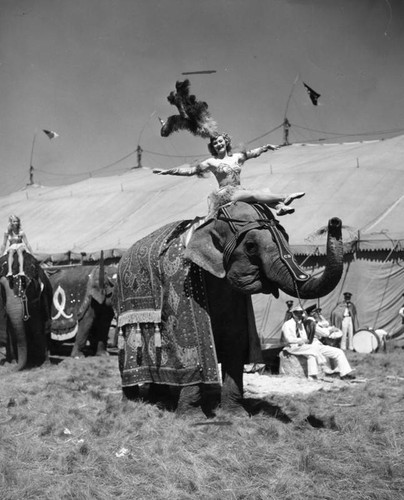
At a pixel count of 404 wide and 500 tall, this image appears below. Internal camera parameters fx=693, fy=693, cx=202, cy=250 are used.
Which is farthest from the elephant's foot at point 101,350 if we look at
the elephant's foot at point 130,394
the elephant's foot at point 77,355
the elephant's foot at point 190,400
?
the elephant's foot at point 190,400

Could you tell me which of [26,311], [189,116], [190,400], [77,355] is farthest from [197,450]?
[77,355]

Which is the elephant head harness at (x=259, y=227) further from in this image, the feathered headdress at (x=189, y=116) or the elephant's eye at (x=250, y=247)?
the feathered headdress at (x=189, y=116)

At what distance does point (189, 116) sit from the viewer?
752cm

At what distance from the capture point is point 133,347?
7.53m


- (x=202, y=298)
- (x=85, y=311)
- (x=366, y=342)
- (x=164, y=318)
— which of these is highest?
(x=202, y=298)

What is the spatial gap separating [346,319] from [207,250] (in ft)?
38.1

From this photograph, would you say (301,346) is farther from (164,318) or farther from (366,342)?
(366,342)

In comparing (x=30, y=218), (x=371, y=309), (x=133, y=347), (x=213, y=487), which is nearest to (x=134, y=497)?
(x=213, y=487)

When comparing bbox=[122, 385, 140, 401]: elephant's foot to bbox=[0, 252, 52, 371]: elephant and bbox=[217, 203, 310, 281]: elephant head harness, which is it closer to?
bbox=[217, 203, 310, 281]: elephant head harness

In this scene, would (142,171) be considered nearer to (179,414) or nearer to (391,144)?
(391,144)

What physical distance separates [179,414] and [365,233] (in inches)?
532

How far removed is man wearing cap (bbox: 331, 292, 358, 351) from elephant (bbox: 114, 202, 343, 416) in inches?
388

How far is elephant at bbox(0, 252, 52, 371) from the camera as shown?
11430 millimetres

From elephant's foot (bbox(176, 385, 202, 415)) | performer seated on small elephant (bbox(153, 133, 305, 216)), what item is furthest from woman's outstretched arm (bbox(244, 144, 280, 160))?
elephant's foot (bbox(176, 385, 202, 415))
